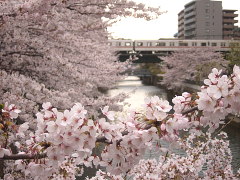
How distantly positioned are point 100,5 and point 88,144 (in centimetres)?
612

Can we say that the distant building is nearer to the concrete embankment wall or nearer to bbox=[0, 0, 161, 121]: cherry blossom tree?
the concrete embankment wall

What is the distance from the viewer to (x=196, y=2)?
10450 centimetres

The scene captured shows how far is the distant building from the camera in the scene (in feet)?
341

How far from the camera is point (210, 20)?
10456 cm

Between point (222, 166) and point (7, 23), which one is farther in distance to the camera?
point (222, 166)

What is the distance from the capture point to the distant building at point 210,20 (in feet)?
341

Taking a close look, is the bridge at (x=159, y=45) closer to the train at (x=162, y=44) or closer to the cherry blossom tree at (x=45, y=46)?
the train at (x=162, y=44)

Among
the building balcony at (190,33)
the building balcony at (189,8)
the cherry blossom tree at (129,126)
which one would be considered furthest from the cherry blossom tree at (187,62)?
the building balcony at (189,8)

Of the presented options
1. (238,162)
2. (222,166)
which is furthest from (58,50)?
(238,162)

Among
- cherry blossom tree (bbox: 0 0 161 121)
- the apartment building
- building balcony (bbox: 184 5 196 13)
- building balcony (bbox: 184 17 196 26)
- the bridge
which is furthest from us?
the apartment building

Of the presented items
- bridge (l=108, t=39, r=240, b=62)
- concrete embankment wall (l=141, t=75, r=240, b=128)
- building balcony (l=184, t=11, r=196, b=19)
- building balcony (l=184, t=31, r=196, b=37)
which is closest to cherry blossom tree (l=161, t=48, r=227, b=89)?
concrete embankment wall (l=141, t=75, r=240, b=128)

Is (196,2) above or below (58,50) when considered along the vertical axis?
above

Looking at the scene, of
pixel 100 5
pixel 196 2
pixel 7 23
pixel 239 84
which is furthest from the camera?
pixel 196 2

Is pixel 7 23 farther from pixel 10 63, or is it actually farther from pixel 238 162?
pixel 238 162
